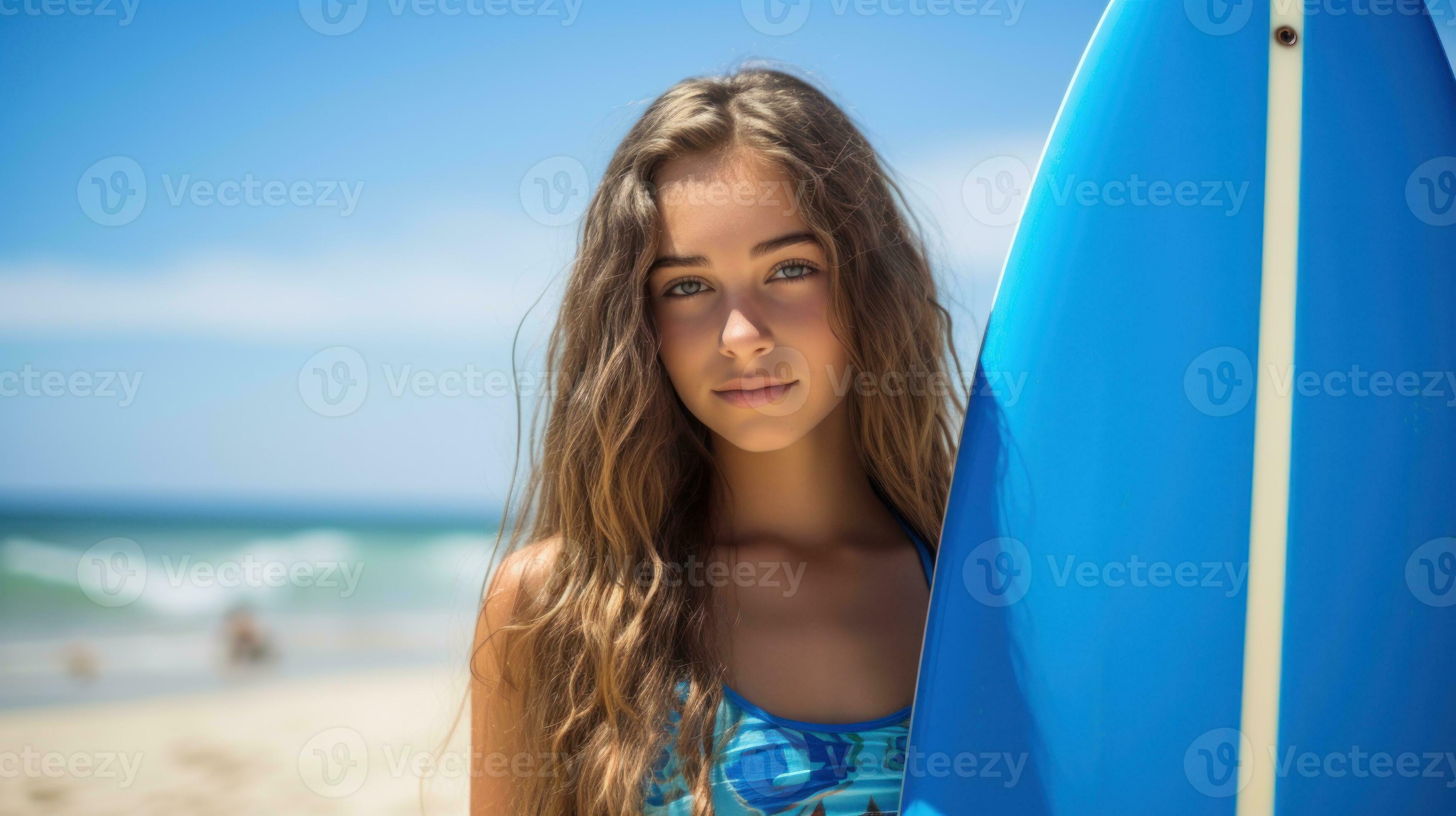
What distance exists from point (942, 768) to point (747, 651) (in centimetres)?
38

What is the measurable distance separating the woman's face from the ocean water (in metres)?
5.61

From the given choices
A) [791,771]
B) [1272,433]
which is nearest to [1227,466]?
[1272,433]

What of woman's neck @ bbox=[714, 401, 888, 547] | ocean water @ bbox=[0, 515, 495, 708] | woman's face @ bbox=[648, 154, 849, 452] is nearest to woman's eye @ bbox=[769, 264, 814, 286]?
woman's face @ bbox=[648, 154, 849, 452]

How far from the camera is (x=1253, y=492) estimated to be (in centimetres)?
161

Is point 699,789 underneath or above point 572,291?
underneath

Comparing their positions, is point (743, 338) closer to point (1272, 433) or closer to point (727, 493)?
point (727, 493)

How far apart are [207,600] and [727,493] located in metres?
15.2

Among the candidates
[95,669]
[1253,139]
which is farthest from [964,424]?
[95,669]

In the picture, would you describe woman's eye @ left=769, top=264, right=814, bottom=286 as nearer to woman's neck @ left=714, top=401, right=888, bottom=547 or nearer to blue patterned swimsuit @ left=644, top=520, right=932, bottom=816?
woman's neck @ left=714, top=401, right=888, bottom=547

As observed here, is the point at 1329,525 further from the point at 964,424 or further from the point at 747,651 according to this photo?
the point at 747,651

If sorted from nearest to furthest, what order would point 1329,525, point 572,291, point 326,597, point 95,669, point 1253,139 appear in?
point 1329,525
point 1253,139
point 572,291
point 95,669
point 326,597

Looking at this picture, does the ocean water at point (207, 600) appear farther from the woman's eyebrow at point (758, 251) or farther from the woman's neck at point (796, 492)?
the woman's eyebrow at point (758, 251)

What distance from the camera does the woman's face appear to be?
5.45 ft

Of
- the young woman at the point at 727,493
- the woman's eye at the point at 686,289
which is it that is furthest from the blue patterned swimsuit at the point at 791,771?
the woman's eye at the point at 686,289
